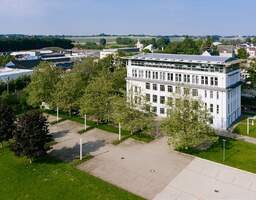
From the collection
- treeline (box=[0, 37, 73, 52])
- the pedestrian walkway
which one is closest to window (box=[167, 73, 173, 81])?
the pedestrian walkway

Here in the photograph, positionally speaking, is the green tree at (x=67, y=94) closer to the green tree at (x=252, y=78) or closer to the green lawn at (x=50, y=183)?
the green lawn at (x=50, y=183)

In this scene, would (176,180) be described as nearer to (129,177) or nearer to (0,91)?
(129,177)

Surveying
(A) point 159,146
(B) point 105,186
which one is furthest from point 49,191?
(A) point 159,146

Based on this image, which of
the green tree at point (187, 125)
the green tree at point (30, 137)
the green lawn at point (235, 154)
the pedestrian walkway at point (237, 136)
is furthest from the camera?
the pedestrian walkway at point (237, 136)

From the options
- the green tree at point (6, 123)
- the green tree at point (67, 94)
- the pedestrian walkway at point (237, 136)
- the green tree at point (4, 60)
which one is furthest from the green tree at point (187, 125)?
the green tree at point (4, 60)

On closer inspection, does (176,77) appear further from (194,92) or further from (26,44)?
(26,44)

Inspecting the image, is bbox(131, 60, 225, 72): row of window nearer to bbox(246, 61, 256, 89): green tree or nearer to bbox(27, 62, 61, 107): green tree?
bbox(27, 62, 61, 107): green tree
